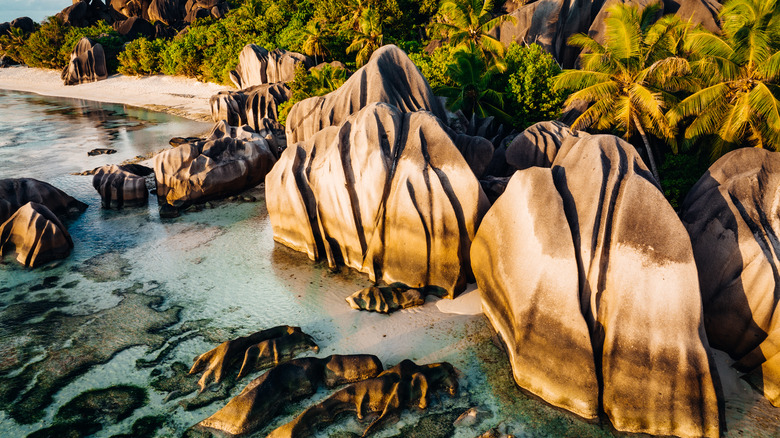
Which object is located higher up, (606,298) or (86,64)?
(86,64)

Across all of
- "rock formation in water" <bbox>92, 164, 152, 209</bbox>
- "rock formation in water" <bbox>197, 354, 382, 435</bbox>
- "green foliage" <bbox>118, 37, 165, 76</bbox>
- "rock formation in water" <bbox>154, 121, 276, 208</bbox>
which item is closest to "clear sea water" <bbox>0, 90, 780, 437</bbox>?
"rock formation in water" <bbox>197, 354, 382, 435</bbox>

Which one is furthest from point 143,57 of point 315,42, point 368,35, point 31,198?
point 31,198

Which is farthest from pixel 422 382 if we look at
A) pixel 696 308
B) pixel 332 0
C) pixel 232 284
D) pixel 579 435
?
pixel 332 0

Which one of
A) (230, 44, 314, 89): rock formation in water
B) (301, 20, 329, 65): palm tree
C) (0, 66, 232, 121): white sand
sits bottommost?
(0, 66, 232, 121): white sand

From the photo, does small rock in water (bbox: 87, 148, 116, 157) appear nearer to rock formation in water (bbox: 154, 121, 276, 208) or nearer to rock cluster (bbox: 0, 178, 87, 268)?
rock formation in water (bbox: 154, 121, 276, 208)

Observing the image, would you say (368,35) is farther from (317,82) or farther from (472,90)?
(472,90)

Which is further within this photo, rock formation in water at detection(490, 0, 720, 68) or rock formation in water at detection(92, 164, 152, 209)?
rock formation in water at detection(490, 0, 720, 68)
